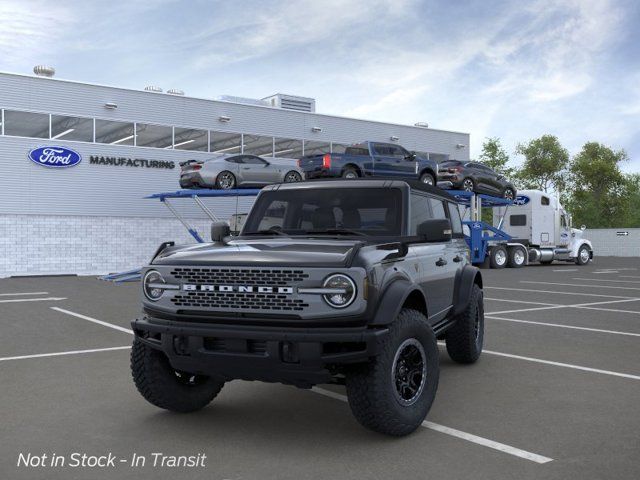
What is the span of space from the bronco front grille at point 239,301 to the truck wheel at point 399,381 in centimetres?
61

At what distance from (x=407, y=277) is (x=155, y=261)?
73.4 inches

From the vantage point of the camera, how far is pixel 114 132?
2844cm

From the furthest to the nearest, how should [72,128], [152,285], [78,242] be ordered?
[78,242] < [72,128] < [152,285]

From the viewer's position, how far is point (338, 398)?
228 inches

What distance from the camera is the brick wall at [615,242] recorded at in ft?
158

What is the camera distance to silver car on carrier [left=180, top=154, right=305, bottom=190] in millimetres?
23406

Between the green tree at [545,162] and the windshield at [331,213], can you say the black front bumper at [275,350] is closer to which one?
the windshield at [331,213]

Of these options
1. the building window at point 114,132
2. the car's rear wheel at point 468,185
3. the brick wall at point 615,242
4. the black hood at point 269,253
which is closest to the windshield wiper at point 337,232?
the black hood at point 269,253

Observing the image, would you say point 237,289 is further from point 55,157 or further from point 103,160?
point 103,160

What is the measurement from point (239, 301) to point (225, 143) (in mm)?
27695

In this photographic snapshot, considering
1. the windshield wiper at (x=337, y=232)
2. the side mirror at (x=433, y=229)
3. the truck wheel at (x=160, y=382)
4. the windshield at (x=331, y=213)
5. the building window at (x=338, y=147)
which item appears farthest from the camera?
the building window at (x=338, y=147)

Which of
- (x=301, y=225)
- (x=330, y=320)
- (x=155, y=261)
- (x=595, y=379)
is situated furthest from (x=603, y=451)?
(x=155, y=261)

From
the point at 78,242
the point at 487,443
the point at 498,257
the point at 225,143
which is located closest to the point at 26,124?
the point at 78,242

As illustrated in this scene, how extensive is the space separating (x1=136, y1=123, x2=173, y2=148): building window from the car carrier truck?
619 inches
